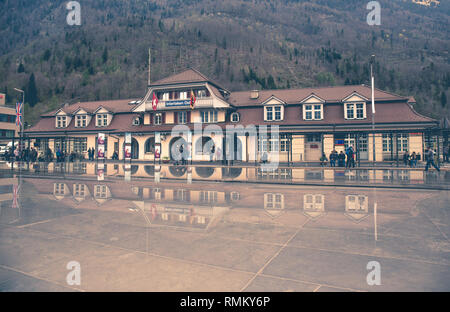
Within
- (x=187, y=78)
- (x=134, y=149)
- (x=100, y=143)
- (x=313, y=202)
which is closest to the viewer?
(x=313, y=202)

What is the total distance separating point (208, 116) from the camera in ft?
114

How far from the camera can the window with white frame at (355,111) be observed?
3109 cm

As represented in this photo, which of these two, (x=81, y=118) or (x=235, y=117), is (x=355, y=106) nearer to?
(x=235, y=117)

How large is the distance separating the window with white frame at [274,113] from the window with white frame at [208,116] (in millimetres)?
6389

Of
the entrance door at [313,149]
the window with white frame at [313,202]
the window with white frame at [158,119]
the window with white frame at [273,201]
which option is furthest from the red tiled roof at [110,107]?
the window with white frame at [313,202]

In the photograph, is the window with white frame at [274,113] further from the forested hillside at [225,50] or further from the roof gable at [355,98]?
the forested hillside at [225,50]

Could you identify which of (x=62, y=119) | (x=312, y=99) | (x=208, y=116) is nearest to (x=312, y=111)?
(x=312, y=99)

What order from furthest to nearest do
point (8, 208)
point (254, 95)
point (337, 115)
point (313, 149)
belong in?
point (254, 95), point (313, 149), point (337, 115), point (8, 208)

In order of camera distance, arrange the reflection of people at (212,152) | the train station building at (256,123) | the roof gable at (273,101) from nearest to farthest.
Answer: the train station building at (256,123) < the reflection of people at (212,152) < the roof gable at (273,101)

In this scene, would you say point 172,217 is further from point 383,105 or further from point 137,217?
point 383,105

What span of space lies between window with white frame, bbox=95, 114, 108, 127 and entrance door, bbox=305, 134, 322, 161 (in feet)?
93.3

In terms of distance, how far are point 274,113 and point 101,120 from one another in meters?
25.2

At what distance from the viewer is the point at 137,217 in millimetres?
6965

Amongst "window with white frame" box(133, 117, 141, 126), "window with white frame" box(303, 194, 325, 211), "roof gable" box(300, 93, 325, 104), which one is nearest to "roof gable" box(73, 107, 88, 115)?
"window with white frame" box(133, 117, 141, 126)
